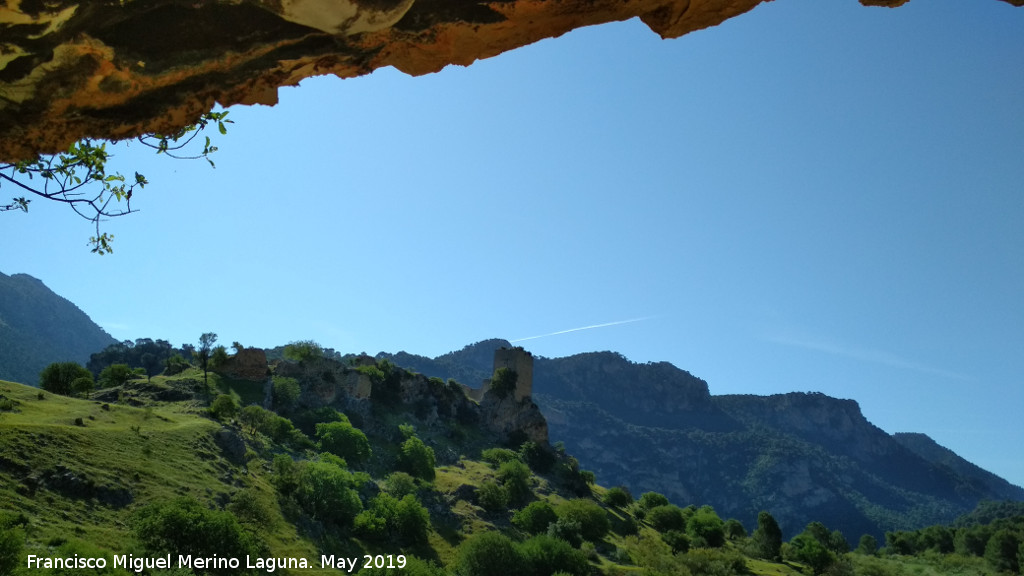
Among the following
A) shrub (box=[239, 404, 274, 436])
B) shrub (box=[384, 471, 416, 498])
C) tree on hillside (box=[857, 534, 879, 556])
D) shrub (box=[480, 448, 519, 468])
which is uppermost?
shrub (box=[239, 404, 274, 436])

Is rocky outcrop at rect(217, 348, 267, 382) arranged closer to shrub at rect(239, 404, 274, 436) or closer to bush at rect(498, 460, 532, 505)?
shrub at rect(239, 404, 274, 436)

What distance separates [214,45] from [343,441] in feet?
178

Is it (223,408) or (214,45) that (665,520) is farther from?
(214,45)

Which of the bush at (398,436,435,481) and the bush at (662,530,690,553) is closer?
the bush at (398,436,435,481)

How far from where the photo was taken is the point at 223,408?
47.2 m

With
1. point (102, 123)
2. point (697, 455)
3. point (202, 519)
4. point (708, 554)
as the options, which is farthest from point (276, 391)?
point (697, 455)

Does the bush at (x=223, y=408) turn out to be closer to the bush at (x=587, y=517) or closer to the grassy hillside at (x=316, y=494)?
the grassy hillside at (x=316, y=494)

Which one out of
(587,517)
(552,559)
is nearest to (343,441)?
(552,559)

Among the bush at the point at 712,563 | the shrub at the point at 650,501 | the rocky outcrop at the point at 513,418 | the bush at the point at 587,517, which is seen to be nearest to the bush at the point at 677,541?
the bush at the point at 712,563

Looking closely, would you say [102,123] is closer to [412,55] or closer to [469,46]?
[412,55]

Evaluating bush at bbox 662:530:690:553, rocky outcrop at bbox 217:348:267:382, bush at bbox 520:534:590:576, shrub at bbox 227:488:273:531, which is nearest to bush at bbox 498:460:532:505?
bush at bbox 520:534:590:576

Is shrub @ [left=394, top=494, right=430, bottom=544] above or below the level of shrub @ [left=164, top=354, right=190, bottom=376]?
below

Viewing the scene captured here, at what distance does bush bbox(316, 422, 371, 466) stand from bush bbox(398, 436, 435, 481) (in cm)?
374

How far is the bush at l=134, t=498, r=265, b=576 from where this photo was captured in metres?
25.3
